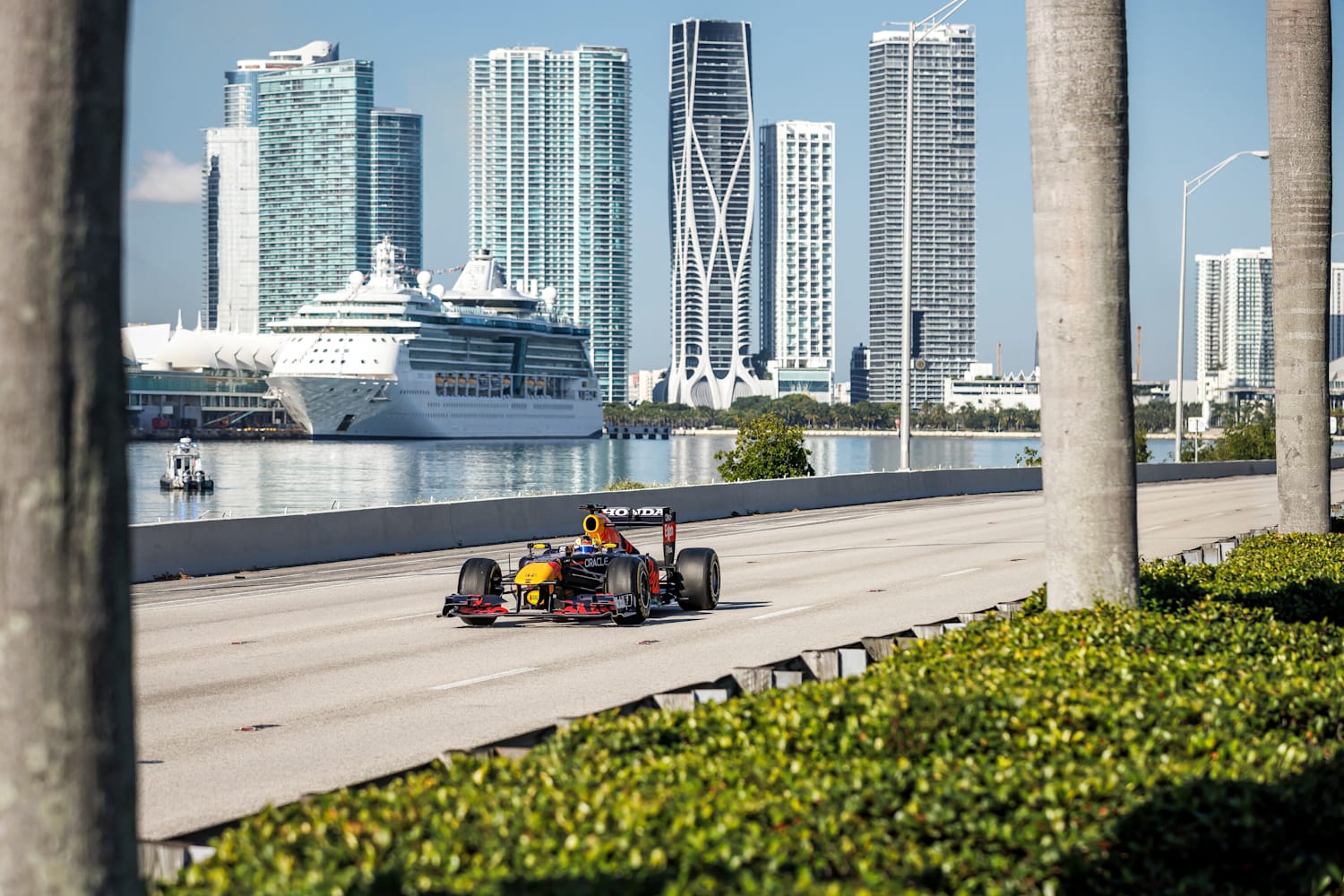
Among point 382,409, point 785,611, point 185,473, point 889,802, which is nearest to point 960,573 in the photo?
point 785,611

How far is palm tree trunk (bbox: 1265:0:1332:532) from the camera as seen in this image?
627 inches

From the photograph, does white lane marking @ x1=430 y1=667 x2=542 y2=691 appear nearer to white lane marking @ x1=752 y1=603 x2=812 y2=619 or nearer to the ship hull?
white lane marking @ x1=752 y1=603 x2=812 y2=619

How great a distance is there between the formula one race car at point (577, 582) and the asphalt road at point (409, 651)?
25 cm

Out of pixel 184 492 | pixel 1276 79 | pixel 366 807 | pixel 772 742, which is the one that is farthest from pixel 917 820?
pixel 184 492

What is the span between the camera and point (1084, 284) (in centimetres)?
975

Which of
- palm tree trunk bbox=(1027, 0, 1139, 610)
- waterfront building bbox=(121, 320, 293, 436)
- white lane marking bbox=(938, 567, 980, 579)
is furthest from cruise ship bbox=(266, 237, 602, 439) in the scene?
palm tree trunk bbox=(1027, 0, 1139, 610)

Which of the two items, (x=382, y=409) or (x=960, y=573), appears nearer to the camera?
(x=960, y=573)

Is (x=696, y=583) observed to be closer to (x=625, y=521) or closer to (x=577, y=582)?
(x=625, y=521)

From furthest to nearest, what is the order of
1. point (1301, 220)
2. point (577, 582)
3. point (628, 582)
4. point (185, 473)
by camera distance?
point (185, 473), point (1301, 220), point (577, 582), point (628, 582)

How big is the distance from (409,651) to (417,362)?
4869 inches

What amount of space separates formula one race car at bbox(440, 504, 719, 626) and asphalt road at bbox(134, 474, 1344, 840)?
0.25 m

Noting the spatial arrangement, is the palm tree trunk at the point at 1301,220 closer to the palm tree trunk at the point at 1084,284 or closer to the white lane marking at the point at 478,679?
the palm tree trunk at the point at 1084,284

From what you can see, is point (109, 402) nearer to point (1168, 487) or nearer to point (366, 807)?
point (366, 807)

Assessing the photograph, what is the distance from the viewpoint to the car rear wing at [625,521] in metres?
15.7
